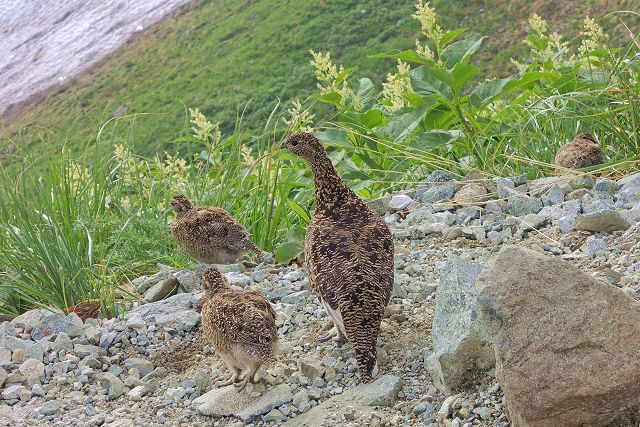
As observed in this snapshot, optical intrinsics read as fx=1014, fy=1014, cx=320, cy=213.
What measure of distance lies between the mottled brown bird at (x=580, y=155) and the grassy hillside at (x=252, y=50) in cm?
2327

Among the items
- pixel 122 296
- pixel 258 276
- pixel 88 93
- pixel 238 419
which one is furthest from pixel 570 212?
pixel 88 93

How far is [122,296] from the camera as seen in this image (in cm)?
697

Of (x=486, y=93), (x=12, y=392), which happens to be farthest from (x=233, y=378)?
(x=486, y=93)

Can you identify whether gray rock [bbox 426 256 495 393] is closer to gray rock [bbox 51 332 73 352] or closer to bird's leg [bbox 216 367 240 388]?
bird's leg [bbox 216 367 240 388]

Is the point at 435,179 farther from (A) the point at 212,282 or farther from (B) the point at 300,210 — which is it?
(A) the point at 212,282

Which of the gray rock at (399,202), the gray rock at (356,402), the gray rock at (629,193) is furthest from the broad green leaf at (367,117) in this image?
the gray rock at (356,402)

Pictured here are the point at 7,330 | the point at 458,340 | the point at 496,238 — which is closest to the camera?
the point at 458,340

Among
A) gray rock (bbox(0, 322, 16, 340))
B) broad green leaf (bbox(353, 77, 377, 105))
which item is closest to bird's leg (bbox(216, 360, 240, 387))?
gray rock (bbox(0, 322, 16, 340))

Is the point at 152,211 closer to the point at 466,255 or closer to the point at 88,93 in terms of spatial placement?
the point at 466,255

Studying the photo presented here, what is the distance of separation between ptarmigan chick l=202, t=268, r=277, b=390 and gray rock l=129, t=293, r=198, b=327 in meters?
0.98

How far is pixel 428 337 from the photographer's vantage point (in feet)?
16.9

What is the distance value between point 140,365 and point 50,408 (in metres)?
0.59

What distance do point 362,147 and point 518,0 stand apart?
97.5ft

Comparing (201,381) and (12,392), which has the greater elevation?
(12,392)
